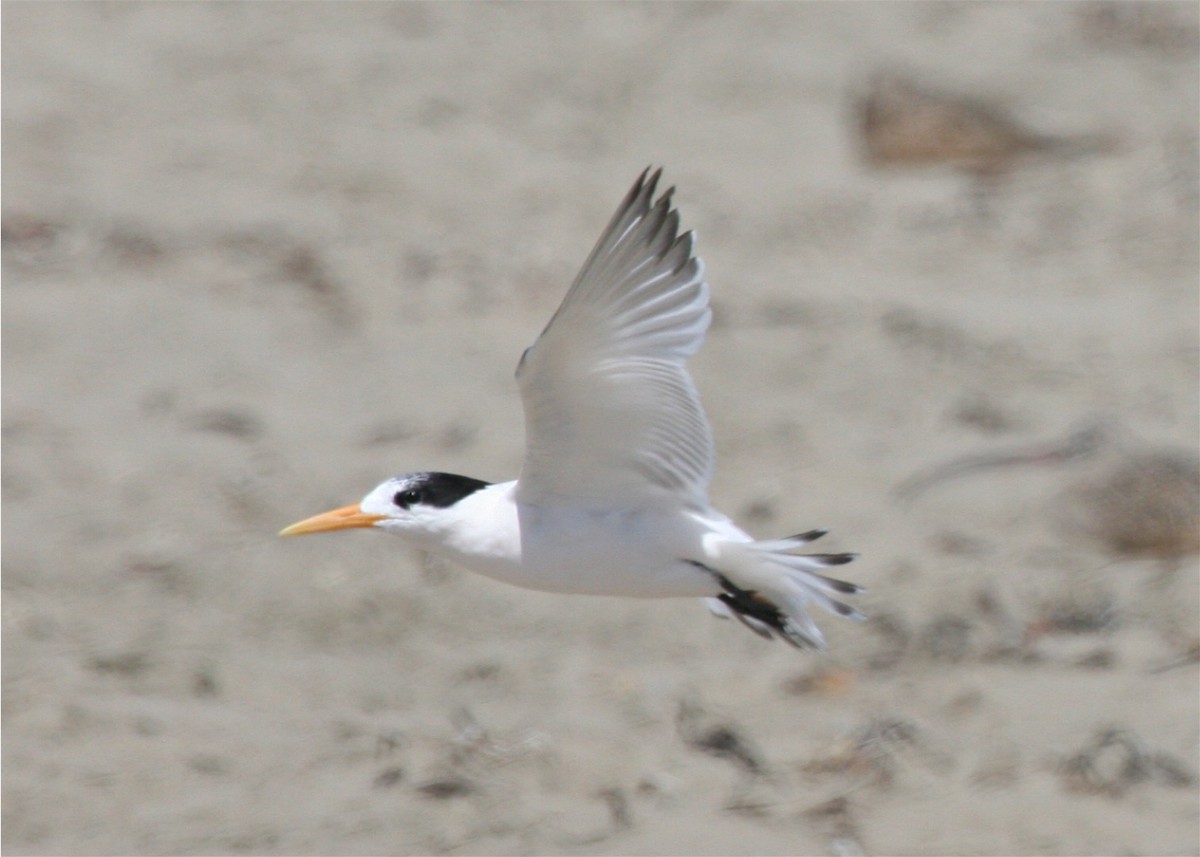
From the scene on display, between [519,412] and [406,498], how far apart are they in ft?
6.23

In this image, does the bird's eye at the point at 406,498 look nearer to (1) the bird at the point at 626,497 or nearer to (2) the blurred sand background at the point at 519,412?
(1) the bird at the point at 626,497

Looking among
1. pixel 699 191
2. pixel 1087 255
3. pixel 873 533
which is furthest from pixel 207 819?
pixel 1087 255

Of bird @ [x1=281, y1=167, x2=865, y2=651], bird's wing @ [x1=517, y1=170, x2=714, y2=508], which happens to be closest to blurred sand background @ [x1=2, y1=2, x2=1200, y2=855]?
bird @ [x1=281, y1=167, x2=865, y2=651]

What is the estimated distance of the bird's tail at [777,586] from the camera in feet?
13.3

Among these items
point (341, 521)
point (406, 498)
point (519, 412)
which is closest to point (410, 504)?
point (406, 498)

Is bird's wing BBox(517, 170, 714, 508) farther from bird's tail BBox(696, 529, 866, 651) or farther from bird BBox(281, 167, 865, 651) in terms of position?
bird's tail BBox(696, 529, 866, 651)

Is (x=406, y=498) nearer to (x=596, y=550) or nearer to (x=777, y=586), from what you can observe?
(x=596, y=550)

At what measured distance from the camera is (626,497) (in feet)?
13.5

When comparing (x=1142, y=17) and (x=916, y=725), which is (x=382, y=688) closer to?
(x=916, y=725)

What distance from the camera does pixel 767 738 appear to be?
16.4ft

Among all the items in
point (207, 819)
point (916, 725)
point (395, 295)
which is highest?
point (395, 295)

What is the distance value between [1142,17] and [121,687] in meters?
5.11

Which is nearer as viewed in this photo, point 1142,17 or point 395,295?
point 395,295

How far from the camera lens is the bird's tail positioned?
13.3ft
